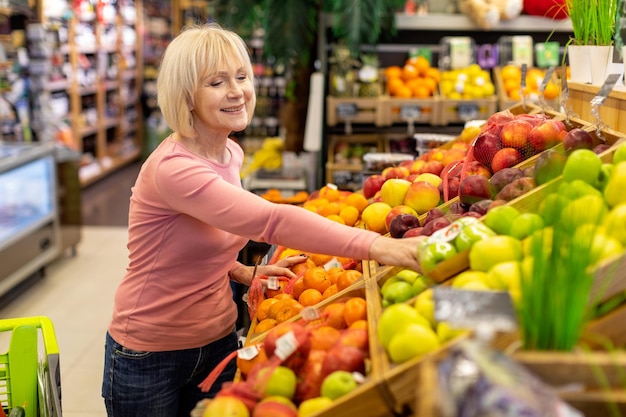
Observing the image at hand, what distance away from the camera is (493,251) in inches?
56.2

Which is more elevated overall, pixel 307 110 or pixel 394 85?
pixel 394 85

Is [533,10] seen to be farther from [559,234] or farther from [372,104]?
[559,234]

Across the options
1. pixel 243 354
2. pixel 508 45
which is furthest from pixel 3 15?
pixel 243 354

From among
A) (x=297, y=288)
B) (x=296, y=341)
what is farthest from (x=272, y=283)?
(x=296, y=341)

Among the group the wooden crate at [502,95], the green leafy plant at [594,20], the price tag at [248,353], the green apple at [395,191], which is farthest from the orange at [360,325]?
the wooden crate at [502,95]

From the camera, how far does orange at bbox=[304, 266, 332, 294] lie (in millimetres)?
2064

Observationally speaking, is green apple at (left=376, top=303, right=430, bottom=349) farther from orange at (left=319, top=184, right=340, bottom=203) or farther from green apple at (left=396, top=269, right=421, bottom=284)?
orange at (left=319, top=184, right=340, bottom=203)

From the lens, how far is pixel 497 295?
42.8 inches

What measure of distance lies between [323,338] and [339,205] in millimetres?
1223

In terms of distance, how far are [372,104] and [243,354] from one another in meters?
3.20

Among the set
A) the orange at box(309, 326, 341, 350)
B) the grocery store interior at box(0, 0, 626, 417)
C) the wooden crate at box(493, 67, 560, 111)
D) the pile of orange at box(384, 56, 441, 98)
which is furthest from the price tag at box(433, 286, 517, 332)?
the pile of orange at box(384, 56, 441, 98)

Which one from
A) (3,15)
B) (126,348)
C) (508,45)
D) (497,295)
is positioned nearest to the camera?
(497,295)

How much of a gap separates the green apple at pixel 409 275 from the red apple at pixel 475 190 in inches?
13.7

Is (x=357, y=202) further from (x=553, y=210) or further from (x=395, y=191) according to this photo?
(x=553, y=210)
